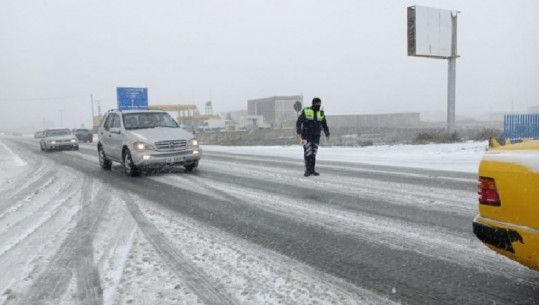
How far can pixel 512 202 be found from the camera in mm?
Answer: 2781

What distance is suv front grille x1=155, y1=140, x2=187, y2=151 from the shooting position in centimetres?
1042

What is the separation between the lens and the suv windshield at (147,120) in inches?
448

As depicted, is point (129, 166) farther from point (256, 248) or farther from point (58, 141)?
point (58, 141)

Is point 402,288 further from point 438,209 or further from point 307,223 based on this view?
point 438,209

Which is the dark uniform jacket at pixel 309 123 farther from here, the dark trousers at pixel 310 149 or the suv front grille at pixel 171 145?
the suv front grille at pixel 171 145

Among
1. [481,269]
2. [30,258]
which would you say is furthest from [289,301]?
[30,258]

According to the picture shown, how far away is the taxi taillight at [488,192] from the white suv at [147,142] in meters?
8.45

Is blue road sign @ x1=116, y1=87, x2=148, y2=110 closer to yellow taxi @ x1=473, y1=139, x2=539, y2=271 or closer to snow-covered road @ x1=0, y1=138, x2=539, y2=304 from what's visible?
snow-covered road @ x1=0, y1=138, x2=539, y2=304

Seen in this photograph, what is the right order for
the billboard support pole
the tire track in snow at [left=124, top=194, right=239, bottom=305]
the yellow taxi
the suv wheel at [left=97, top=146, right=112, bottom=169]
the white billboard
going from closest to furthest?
the yellow taxi < the tire track in snow at [left=124, top=194, right=239, bottom=305] < the suv wheel at [left=97, top=146, right=112, bottom=169] < the white billboard < the billboard support pole

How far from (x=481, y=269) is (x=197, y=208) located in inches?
165

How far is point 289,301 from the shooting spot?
3.09 metres

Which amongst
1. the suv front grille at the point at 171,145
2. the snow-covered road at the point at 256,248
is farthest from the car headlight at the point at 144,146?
the snow-covered road at the point at 256,248

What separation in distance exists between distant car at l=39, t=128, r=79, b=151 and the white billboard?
68.4 feet

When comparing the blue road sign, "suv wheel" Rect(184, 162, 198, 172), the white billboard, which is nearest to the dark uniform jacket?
"suv wheel" Rect(184, 162, 198, 172)
